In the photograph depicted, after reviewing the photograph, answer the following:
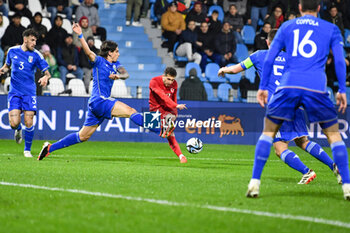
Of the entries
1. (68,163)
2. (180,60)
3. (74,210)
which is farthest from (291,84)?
(180,60)

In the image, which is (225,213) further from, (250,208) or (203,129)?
(203,129)

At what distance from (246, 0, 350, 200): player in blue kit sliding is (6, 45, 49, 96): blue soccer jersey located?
6.27m

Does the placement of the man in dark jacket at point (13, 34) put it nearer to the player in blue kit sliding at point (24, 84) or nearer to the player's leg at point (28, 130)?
the player in blue kit sliding at point (24, 84)

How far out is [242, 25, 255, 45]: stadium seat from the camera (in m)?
22.2

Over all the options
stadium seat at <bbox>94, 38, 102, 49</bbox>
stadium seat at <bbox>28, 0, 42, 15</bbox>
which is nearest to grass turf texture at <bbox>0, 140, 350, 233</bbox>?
stadium seat at <bbox>94, 38, 102, 49</bbox>

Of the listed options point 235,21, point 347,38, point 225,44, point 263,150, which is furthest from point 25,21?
point 263,150

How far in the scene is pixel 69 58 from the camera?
1881 cm

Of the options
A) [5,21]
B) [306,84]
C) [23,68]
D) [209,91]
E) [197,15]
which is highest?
[306,84]

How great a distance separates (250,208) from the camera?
5.34 meters

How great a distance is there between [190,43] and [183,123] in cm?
464

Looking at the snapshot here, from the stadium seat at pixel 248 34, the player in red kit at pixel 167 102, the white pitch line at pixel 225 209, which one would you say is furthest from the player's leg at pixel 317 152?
the stadium seat at pixel 248 34

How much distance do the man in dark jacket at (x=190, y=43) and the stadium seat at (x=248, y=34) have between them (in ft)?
7.56

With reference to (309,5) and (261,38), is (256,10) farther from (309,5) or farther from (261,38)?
(309,5)

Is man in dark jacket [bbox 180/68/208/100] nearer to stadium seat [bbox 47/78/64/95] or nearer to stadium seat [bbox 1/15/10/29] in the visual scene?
stadium seat [bbox 47/78/64/95]
